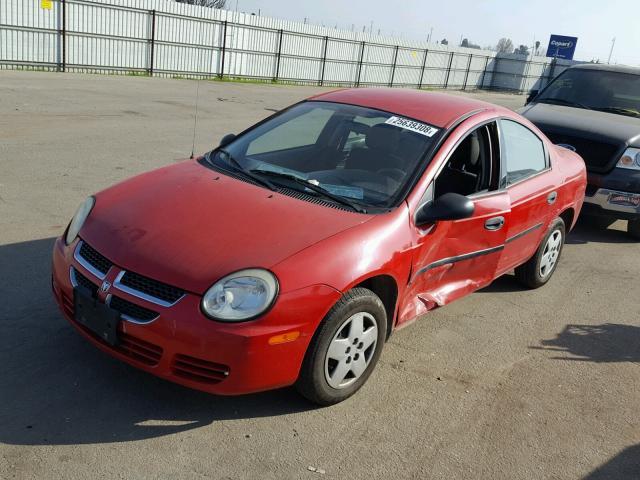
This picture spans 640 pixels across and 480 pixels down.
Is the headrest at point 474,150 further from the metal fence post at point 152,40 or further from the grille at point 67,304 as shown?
the metal fence post at point 152,40

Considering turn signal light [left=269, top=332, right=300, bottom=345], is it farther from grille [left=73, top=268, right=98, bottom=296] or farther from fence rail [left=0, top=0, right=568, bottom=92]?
fence rail [left=0, top=0, right=568, bottom=92]

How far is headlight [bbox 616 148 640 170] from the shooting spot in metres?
7.45

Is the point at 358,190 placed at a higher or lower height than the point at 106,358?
higher

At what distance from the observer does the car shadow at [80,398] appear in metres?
3.09

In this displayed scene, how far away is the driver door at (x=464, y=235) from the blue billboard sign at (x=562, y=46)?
53.1 metres

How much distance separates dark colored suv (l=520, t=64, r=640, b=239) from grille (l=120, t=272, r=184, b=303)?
231 inches

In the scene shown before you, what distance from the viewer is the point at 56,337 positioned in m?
3.85

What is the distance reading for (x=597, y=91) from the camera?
9.00 metres

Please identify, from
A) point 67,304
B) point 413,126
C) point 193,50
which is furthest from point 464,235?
point 193,50

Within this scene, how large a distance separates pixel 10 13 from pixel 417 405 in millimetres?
19482

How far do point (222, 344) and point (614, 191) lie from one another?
5.87 meters

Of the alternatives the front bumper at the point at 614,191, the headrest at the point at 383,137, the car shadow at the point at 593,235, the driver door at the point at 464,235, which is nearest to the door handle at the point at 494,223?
the driver door at the point at 464,235

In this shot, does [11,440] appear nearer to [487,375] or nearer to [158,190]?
[158,190]

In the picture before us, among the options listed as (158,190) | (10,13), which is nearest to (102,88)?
(10,13)
